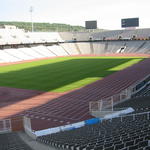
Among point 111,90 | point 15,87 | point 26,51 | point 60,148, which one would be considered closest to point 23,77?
point 15,87

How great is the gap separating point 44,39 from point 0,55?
22.7 m

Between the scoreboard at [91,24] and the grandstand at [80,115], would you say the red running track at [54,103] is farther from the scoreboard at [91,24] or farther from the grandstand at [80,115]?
the scoreboard at [91,24]

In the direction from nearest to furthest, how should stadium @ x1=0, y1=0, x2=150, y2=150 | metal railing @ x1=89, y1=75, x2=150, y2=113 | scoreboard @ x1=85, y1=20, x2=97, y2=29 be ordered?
stadium @ x1=0, y1=0, x2=150, y2=150 → metal railing @ x1=89, y1=75, x2=150, y2=113 → scoreboard @ x1=85, y1=20, x2=97, y2=29

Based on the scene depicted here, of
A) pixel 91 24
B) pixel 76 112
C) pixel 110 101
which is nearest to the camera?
pixel 110 101

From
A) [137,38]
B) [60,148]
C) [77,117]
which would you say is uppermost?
[137,38]

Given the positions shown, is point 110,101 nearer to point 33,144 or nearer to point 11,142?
point 33,144

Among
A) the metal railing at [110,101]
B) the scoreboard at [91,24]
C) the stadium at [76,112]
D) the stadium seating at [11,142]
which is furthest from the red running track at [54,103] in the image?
the scoreboard at [91,24]

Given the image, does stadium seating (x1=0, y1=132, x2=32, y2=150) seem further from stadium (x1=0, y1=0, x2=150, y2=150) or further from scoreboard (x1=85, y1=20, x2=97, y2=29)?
scoreboard (x1=85, y1=20, x2=97, y2=29)

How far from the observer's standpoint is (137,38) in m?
74.4

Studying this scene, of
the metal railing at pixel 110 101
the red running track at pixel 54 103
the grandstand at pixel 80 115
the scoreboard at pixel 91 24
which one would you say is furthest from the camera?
the scoreboard at pixel 91 24

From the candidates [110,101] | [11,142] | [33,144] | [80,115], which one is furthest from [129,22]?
[33,144]

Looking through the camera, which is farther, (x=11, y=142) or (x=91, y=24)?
(x=91, y=24)

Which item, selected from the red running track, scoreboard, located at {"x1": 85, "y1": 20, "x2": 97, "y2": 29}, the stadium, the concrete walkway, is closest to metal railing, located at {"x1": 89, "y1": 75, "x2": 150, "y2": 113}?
the stadium

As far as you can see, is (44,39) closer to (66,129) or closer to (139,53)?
(139,53)
